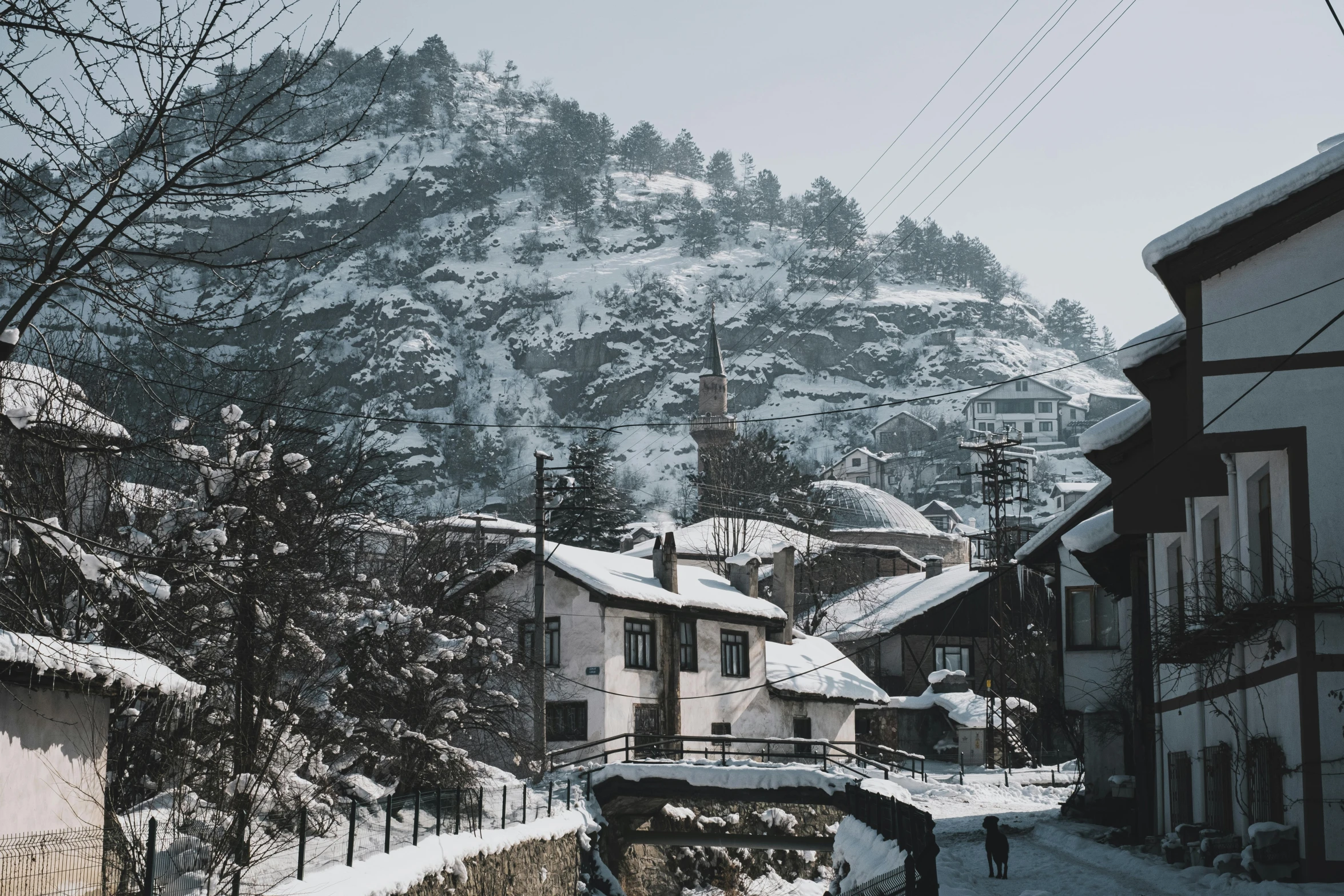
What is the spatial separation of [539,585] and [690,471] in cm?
15666

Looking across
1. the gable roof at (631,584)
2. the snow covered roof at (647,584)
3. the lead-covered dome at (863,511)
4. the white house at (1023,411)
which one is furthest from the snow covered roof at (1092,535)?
the white house at (1023,411)

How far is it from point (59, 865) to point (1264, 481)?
14.6m

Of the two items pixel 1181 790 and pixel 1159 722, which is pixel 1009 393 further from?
pixel 1181 790

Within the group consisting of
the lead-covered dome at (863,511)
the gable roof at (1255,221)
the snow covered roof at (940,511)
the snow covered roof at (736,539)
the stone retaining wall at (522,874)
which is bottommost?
the stone retaining wall at (522,874)

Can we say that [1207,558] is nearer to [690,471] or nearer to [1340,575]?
[1340,575]

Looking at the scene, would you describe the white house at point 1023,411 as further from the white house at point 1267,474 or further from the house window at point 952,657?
the white house at point 1267,474

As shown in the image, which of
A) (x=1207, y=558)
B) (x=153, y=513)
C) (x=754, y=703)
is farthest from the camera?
(x=754, y=703)

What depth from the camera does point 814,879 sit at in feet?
124

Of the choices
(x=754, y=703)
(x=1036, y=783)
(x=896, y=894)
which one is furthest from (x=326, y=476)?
(x=1036, y=783)

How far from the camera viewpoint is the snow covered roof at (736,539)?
247 ft

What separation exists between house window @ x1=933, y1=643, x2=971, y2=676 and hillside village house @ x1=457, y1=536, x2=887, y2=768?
52.5 ft

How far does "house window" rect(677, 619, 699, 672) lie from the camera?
140 feet

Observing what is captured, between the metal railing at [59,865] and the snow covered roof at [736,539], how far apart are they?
5771 centimetres

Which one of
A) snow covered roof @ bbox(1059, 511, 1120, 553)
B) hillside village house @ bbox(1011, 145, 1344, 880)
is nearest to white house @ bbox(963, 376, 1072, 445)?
snow covered roof @ bbox(1059, 511, 1120, 553)
